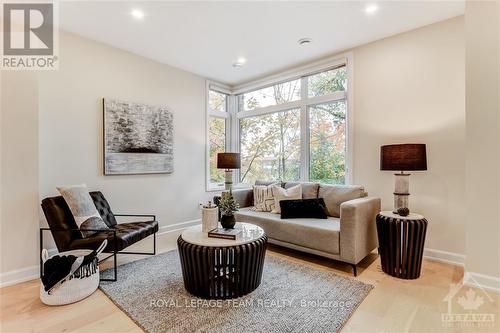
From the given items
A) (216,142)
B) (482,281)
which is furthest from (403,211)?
(216,142)

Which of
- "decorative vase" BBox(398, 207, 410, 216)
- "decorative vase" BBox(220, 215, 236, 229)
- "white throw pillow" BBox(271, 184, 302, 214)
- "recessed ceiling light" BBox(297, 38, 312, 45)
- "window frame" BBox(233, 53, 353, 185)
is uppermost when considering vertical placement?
"recessed ceiling light" BBox(297, 38, 312, 45)

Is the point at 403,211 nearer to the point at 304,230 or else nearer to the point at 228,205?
the point at 304,230

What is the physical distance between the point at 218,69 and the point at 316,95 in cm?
171

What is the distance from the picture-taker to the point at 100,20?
281 cm

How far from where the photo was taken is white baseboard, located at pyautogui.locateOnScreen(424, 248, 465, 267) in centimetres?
278

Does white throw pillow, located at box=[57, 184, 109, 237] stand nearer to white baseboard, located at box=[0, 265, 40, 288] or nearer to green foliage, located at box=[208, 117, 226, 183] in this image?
white baseboard, located at box=[0, 265, 40, 288]

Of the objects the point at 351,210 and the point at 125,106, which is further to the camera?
the point at 125,106

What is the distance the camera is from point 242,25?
2.92m

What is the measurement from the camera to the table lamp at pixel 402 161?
2.50 meters

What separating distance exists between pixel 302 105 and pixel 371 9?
1690 millimetres

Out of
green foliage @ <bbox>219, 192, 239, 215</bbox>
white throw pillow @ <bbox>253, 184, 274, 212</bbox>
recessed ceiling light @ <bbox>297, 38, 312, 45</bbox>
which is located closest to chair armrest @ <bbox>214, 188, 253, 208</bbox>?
white throw pillow @ <bbox>253, 184, 274, 212</bbox>

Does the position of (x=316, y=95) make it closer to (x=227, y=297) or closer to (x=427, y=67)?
(x=427, y=67)

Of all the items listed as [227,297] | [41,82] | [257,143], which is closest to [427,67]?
[257,143]

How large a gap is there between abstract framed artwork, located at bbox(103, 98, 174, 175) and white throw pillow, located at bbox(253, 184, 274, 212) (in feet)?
4.84
